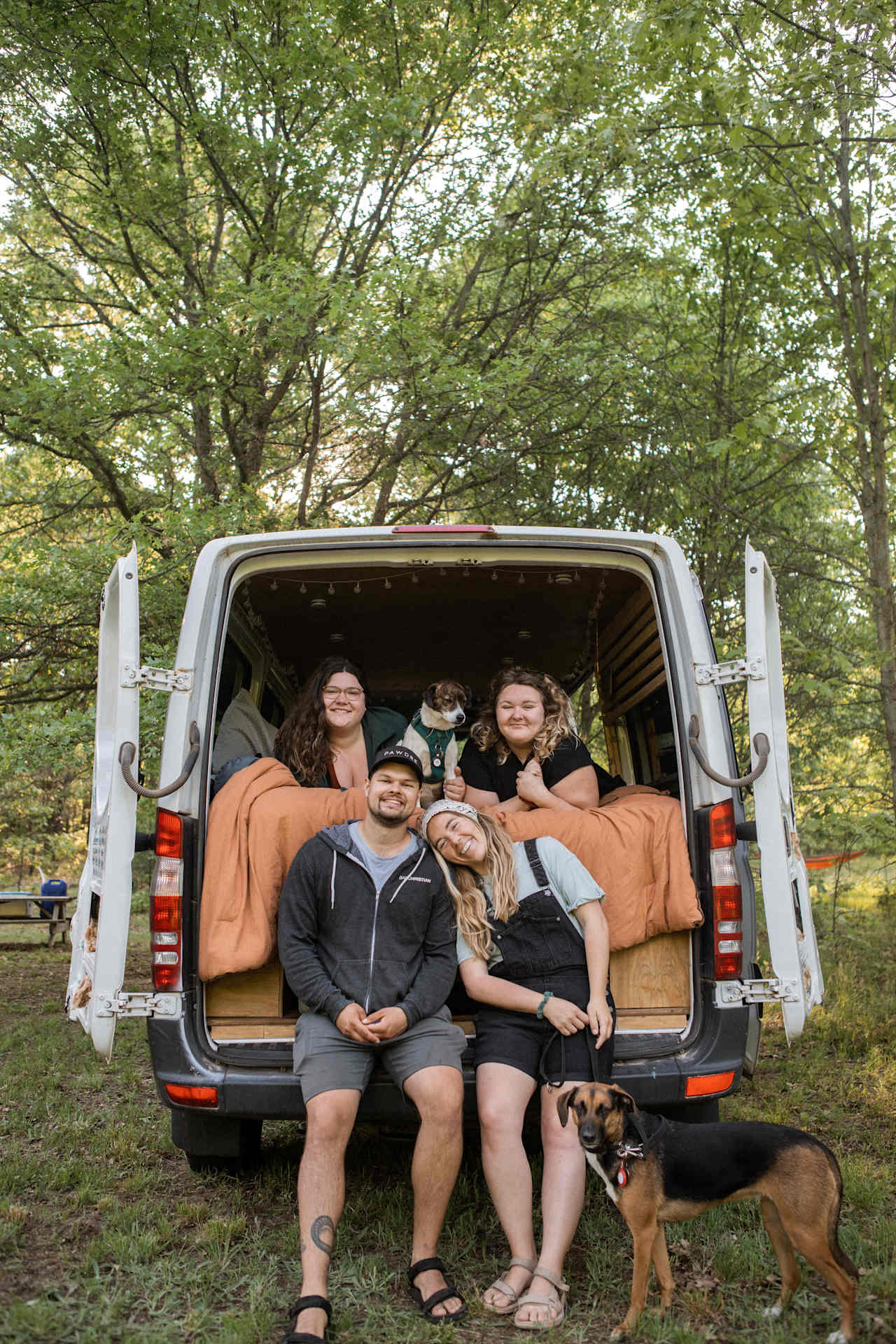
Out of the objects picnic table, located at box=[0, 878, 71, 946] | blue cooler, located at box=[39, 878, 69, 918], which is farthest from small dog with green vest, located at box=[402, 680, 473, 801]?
blue cooler, located at box=[39, 878, 69, 918]

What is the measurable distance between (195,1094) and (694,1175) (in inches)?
56.5

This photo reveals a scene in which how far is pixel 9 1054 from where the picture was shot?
591 centimetres

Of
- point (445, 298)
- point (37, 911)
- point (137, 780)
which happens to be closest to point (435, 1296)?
point (137, 780)

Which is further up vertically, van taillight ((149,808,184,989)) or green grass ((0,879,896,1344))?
van taillight ((149,808,184,989))

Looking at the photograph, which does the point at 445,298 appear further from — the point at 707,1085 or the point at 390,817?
the point at 707,1085

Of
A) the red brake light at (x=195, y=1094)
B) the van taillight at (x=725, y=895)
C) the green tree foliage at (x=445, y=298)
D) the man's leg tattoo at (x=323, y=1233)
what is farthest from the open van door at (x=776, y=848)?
the green tree foliage at (x=445, y=298)

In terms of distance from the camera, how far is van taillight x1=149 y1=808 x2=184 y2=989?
3160 mm

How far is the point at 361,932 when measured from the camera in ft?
10.7

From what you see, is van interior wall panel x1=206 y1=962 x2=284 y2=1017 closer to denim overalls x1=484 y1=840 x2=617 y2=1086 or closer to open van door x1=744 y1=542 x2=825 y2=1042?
denim overalls x1=484 y1=840 x2=617 y2=1086

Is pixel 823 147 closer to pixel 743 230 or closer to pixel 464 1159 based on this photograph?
pixel 743 230

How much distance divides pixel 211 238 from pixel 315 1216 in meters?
9.52

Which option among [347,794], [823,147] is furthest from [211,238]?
[347,794]

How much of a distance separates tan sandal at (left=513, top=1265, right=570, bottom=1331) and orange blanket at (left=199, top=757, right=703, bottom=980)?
96cm

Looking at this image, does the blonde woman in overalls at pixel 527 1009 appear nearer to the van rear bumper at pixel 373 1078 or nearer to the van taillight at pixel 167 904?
the van rear bumper at pixel 373 1078
